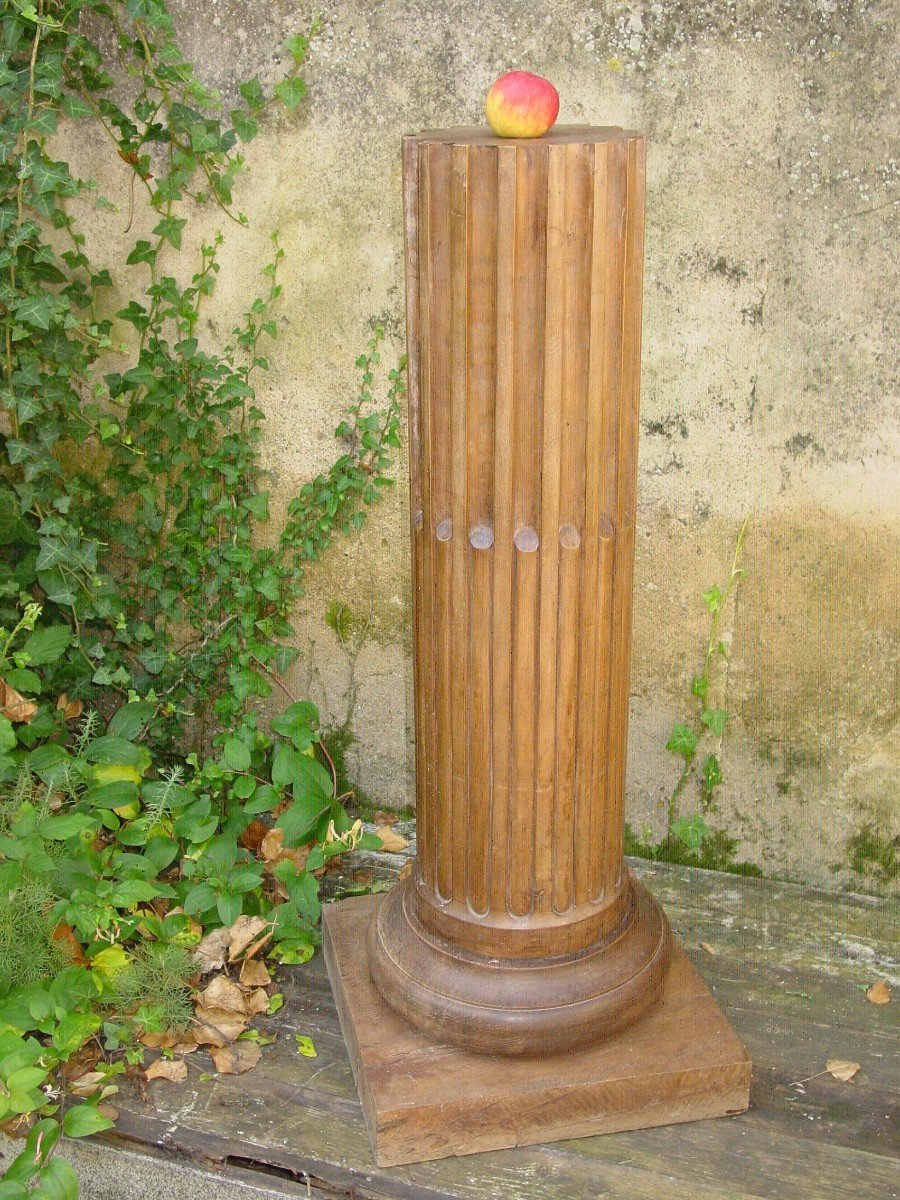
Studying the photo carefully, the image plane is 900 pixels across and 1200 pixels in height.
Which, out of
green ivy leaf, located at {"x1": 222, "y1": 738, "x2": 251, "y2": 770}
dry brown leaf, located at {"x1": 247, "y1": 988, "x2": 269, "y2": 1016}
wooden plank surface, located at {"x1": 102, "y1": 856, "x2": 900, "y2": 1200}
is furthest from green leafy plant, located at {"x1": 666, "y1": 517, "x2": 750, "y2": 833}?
dry brown leaf, located at {"x1": 247, "y1": 988, "x2": 269, "y2": 1016}

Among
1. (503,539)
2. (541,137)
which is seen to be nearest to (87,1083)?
(503,539)

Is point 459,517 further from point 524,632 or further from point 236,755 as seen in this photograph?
point 236,755

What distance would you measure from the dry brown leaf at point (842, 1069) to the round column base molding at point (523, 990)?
42cm

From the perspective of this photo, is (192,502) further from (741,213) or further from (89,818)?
(741,213)

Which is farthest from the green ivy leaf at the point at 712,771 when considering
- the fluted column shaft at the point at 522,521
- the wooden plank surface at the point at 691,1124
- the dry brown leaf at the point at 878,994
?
the fluted column shaft at the point at 522,521

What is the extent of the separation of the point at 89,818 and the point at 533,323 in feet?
5.33

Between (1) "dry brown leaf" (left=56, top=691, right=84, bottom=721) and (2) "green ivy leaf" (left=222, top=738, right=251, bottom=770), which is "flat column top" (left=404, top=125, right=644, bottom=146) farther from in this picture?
(1) "dry brown leaf" (left=56, top=691, right=84, bottom=721)

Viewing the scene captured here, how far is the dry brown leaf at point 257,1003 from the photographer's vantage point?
9.59 ft

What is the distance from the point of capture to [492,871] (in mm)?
2580

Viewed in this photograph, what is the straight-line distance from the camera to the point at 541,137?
2227 mm

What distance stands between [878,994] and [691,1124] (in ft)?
2.20

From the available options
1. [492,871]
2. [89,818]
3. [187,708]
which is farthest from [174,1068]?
[187,708]

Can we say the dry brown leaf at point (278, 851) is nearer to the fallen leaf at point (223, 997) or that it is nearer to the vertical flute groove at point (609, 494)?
the fallen leaf at point (223, 997)

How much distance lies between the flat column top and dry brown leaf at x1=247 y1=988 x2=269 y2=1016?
6.36 feet
